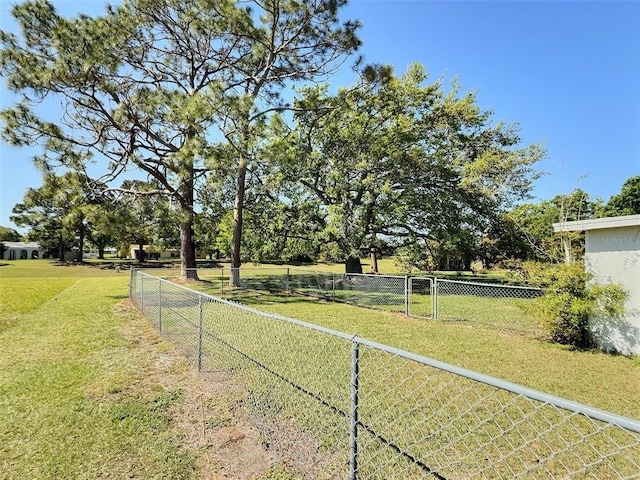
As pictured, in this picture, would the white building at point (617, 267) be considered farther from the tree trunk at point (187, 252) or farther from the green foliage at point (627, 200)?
the green foliage at point (627, 200)

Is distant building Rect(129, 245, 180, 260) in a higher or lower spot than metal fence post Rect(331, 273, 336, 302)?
higher

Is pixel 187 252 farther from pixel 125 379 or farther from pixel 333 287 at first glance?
pixel 125 379

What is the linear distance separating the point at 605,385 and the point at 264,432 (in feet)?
14.3

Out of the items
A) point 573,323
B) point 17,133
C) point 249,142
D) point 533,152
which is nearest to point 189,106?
point 249,142

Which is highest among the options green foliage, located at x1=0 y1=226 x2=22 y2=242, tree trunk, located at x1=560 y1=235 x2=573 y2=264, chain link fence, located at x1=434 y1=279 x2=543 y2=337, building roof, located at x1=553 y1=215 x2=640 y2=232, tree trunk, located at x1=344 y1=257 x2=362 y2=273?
green foliage, located at x1=0 y1=226 x2=22 y2=242

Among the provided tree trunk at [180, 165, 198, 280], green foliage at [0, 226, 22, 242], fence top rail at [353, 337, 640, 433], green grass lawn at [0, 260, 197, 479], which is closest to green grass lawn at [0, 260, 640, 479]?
green grass lawn at [0, 260, 197, 479]

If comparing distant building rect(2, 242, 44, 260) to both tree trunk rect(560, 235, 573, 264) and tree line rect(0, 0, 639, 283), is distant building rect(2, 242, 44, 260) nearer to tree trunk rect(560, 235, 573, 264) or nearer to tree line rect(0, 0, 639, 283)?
tree line rect(0, 0, 639, 283)

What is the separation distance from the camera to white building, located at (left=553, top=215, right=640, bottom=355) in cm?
552

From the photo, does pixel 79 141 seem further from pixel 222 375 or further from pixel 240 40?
pixel 222 375

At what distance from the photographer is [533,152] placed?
42.8ft

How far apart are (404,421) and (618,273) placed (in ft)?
16.8

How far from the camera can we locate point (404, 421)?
313cm

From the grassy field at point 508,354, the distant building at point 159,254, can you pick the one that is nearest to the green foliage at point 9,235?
the distant building at point 159,254

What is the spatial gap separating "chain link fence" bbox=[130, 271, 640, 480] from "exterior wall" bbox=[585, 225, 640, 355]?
304cm
